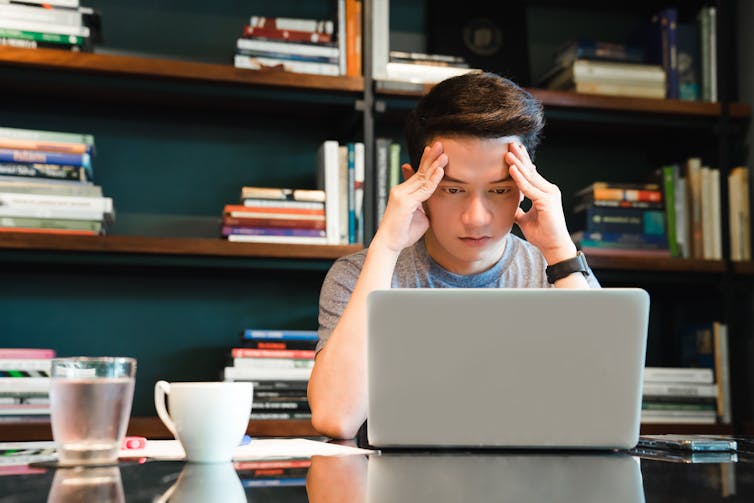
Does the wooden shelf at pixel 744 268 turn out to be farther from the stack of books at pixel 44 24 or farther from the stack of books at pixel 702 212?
the stack of books at pixel 44 24

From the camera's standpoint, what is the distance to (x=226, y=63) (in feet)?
8.05

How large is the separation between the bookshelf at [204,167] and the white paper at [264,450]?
1.11 m

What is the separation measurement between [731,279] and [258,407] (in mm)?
1308

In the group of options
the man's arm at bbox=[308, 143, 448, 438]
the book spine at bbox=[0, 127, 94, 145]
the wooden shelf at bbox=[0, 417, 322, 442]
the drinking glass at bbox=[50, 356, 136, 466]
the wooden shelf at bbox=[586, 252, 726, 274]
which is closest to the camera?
the drinking glass at bbox=[50, 356, 136, 466]

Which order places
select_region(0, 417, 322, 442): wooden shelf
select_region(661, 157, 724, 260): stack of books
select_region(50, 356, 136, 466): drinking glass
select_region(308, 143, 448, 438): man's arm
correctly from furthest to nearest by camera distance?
1. select_region(661, 157, 724, 260): stack of books
2. select_region(0, 417, 322, 442): wooden shelf
3. select_region(308, 143, 448, 438): man's arm
4. select_region(50, 356, 136, 466): drinking glass

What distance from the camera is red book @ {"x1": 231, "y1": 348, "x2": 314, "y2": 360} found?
218 cm

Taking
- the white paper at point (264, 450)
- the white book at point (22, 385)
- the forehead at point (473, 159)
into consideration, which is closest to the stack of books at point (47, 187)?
the white book at point (22, 385)

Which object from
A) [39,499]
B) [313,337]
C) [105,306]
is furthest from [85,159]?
[39,499]

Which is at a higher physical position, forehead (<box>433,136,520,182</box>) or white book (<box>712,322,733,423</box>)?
forehead (<box>433,136,520,182</box>)

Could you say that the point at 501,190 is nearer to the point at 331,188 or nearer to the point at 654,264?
the point at 331,188

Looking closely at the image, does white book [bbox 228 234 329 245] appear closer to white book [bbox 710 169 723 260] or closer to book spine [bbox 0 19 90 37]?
book spine [bbox 0 19 90 37]

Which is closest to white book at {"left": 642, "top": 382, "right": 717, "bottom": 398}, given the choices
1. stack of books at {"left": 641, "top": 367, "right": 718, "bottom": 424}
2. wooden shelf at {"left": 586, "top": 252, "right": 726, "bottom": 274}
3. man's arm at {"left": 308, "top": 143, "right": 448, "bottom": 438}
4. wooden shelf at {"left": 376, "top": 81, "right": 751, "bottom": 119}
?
stack of books at {"left": 641, "top": 367, "right": 718, "bottom": 424}

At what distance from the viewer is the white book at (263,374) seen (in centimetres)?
215

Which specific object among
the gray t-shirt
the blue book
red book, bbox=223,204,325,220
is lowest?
the blue book
